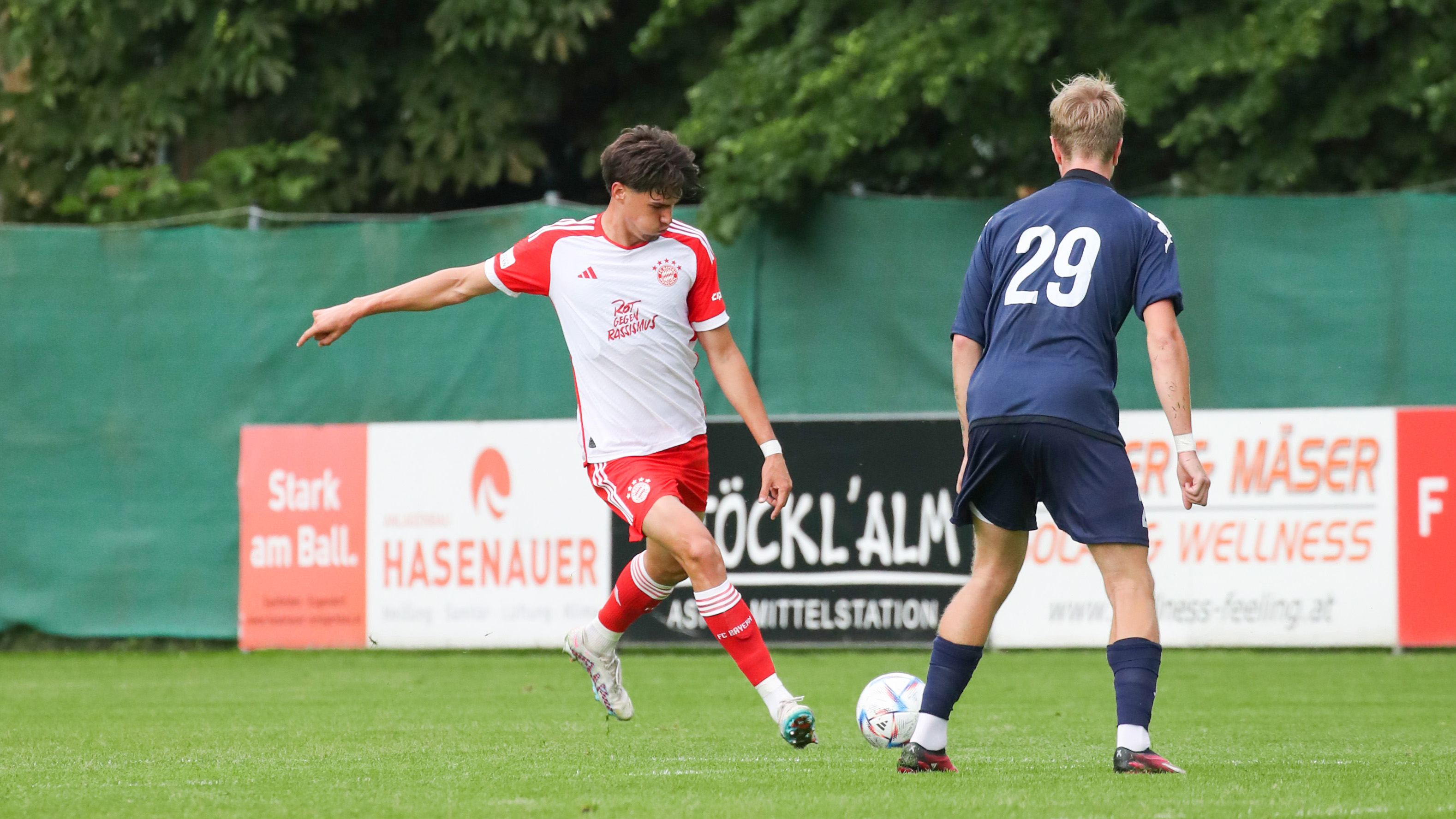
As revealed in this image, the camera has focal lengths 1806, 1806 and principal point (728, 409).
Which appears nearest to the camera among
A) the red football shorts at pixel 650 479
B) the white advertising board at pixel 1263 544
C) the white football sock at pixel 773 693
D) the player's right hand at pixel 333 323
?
the white football sock at pixel 773 693

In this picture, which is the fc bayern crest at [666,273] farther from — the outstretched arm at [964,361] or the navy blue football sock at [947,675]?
the navy blue football sock at [947,675]

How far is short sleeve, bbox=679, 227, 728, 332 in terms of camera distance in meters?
6.48

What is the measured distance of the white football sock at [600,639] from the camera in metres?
6.96

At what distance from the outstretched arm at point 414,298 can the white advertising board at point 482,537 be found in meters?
5.46

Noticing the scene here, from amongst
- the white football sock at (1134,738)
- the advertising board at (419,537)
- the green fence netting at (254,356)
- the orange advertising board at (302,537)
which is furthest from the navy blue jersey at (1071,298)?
the orange advertising board at (302,537)

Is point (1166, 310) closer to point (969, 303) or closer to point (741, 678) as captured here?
point (969, 303)

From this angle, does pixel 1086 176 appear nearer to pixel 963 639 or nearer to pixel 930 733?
pixel 963 639

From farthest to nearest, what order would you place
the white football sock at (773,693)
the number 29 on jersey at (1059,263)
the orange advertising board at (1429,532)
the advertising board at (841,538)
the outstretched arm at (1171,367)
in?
the advertising board at (841,538)
the orange advertising board at (1429,532)
the white football sock at (773,693)
the number 29 on jersey at (1059,263)
the outstretched arm at (1171,367)

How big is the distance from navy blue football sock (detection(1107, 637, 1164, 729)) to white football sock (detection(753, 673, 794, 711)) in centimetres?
125

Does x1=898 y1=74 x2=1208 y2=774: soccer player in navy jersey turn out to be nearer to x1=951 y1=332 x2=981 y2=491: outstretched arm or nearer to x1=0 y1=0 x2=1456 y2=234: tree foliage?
x1=951 y1=332 x2=981 y2=491: outstretched arm

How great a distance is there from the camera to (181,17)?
47.6 feet

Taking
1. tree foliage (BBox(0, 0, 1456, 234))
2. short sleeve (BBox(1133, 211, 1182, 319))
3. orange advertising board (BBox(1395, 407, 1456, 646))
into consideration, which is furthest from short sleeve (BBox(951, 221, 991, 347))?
tree foliage (BBox(0, 0, 1456, 234))

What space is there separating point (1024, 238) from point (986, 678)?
4813 mm

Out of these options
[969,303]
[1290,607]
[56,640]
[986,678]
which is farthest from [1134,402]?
[56,640]
